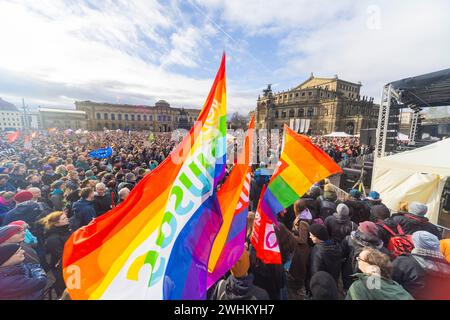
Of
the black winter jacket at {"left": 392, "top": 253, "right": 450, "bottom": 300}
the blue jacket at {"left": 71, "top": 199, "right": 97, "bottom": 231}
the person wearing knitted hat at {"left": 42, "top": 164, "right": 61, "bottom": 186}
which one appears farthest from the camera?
the person wearing knitted hat at {"left": 42, "top": 164, "right": 61, "bottom": 186}

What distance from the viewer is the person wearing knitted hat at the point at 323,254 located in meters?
2.58

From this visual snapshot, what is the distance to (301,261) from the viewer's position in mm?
2941

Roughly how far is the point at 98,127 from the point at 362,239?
9748cm

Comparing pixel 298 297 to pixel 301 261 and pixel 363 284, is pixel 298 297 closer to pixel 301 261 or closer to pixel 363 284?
pixel 301 261

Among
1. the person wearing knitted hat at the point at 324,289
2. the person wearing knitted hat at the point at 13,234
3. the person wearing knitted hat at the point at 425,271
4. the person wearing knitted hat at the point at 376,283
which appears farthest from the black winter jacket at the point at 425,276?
the person wearing knitted hat at the point at 13,234

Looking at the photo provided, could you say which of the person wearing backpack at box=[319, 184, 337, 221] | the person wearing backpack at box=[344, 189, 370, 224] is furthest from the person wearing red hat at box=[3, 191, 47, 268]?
the person wearing backpack at box=[344, 189, 370, 224]

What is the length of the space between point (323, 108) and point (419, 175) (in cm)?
5999

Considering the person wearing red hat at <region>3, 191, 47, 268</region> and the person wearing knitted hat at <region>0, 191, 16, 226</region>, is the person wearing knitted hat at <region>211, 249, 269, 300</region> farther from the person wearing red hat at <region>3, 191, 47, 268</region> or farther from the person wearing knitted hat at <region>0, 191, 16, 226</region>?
the person wearing knitted hat at <region>0, 191, 16, 226</region>

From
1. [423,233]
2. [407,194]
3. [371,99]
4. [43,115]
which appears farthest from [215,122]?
[43,115]

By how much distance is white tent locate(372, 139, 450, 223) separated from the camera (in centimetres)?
530

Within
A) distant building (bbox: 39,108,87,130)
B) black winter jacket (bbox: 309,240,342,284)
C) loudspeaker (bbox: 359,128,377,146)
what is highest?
distant building (bbox: 39,108,87,130)

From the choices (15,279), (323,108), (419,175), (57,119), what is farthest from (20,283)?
(57,119)

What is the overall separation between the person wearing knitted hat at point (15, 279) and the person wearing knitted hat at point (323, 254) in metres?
3.16

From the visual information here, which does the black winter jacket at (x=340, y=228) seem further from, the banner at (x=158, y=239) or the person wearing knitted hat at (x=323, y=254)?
the banner at (x=158, y=239)
